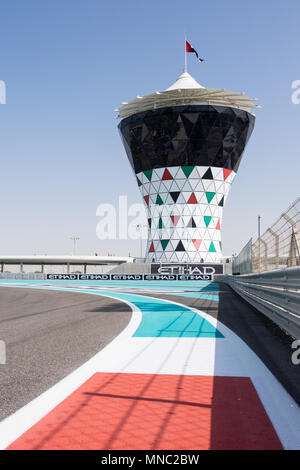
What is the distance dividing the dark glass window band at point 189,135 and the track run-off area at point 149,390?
5493cm

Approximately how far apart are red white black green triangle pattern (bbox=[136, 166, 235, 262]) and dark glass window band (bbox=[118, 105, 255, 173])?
58.4 inches

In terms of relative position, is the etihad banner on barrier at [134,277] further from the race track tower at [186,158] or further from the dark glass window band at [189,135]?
the dark glass window band at [189,135]

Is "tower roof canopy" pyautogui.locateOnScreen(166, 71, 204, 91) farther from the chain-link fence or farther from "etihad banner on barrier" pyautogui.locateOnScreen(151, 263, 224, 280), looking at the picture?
the chain-link fence

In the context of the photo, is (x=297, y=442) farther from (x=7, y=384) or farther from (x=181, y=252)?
(x=181, y=252)

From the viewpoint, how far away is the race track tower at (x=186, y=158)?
200 feet

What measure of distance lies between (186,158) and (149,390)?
197 feet

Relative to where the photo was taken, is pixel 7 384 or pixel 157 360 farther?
pixel 157 360

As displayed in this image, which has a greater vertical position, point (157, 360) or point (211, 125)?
point (211, 125)

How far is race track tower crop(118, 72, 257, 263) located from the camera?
61062mm

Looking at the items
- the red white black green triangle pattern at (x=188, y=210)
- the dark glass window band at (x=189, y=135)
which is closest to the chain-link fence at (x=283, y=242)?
the dark glass window band at (x=189, y=135)

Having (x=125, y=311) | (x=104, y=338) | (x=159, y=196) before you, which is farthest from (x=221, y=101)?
(x=104, y=338)

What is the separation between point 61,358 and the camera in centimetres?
631

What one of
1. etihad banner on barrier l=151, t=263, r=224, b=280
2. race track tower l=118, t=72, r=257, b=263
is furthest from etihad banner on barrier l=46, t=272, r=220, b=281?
race track tower l=118, t=72, r=257, b=263
